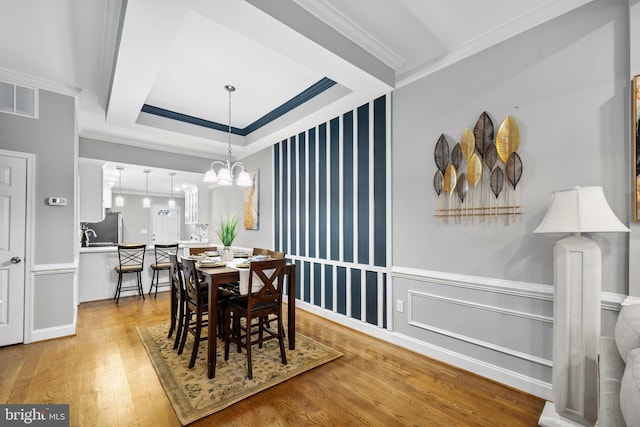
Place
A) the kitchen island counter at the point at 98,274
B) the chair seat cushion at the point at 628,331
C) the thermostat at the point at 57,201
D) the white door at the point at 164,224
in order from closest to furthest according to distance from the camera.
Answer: the chair seat cushion at the point at 628,331 < the thermostat at the point at 57,201 < the kitchen island counter at the point at 98,274 < the white door at the point at 164,224

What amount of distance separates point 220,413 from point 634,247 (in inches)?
109

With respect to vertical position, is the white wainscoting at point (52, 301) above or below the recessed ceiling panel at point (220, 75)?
below

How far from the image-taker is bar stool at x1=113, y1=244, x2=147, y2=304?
4.65 metres

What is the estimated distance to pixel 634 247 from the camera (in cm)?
173

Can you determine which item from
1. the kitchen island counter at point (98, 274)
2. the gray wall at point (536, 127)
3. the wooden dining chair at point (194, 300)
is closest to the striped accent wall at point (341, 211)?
the gray wall at point (536, 127)

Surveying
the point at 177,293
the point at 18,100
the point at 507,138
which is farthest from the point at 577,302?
the point at 18,100

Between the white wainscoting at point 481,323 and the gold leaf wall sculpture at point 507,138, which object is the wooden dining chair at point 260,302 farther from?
the gold leaf wall sculpture at point 507,138

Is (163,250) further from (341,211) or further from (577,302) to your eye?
(577,302)

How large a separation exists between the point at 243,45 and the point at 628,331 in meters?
3.16

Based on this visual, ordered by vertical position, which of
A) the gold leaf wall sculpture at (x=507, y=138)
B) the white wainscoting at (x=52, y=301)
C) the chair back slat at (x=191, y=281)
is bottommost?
the white wainscoting at (x=52, y=301)

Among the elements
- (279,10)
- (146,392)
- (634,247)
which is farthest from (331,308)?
(279,10)

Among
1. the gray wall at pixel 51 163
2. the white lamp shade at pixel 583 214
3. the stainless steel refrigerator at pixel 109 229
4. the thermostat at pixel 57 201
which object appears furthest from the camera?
the stainless steel refrigerator at pixel 109 229

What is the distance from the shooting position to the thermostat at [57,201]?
3242 mm

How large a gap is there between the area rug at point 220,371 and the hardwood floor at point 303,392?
7 cm
